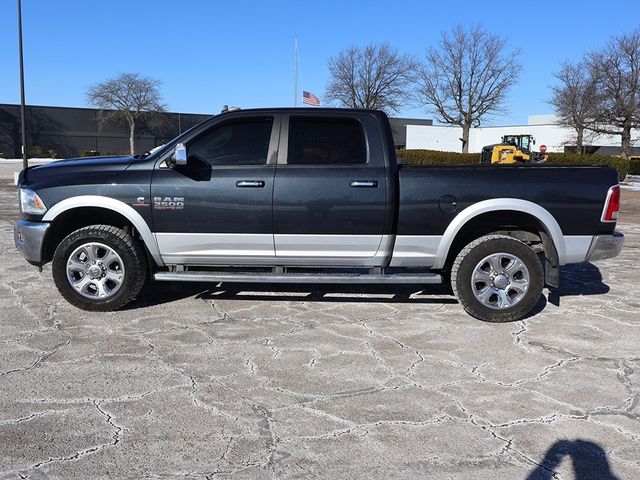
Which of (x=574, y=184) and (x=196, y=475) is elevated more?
(x=574, y=184)

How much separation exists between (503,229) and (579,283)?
217cm

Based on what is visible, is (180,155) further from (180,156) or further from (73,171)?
(73,171)

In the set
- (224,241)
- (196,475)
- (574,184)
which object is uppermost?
(574,184)

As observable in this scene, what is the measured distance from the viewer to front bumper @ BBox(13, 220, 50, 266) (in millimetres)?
5676

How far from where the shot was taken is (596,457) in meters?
3.23

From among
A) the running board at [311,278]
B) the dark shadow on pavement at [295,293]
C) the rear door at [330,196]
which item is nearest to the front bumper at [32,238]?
the dark shadow on pavement at [295,293]

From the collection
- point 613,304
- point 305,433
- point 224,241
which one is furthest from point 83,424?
point 613,304

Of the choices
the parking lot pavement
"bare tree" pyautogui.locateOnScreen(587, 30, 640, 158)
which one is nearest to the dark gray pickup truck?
the parking lot pavement

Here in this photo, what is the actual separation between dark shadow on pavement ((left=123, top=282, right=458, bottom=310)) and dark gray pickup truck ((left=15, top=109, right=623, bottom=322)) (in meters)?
0.70

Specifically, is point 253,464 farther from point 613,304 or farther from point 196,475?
point 613,304

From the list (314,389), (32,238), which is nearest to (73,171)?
(32,238)

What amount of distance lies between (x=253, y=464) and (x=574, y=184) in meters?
3.95

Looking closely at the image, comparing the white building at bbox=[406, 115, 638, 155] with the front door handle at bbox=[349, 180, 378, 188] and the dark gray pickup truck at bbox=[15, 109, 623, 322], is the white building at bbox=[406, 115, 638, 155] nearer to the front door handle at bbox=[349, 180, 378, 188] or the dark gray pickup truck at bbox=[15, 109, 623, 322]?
the dark gray pickup truck at bbox=[15, 109, 623, 322]

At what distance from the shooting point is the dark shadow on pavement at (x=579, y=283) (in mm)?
6902
